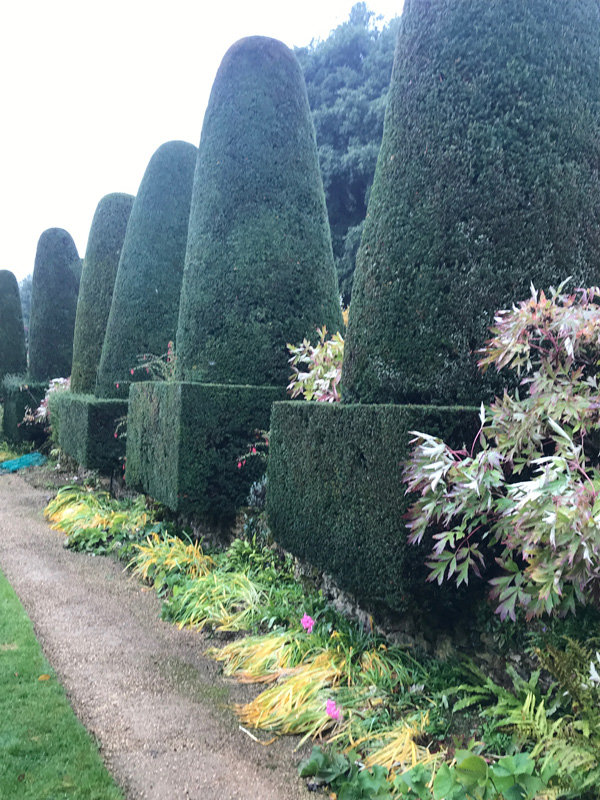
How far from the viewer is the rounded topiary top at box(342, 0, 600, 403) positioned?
3.52 metres

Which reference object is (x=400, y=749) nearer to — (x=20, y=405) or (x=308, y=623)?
(x=308, y=623)

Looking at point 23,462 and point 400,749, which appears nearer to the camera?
point 400,749

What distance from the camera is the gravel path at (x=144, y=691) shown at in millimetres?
2900

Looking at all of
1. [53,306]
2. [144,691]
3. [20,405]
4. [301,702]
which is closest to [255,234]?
[144,691]

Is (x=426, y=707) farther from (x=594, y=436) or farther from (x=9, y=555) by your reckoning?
(x=9, y=555)

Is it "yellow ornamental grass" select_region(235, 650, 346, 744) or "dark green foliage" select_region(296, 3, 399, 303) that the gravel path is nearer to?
"yellow ornamental grass" select_region(235, 650, 346, 744)

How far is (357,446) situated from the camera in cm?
387

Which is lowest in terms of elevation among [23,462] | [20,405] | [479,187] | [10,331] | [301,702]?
[23,462]

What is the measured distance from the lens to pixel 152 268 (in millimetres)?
9391

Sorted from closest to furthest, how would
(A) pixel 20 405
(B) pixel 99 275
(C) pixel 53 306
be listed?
(B) pixel 99 275, (C) pixel 53 306, (A) pixel 20 405

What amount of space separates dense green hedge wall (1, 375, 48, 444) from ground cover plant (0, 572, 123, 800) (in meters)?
12.2

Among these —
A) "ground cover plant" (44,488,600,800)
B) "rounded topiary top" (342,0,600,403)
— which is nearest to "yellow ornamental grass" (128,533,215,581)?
"ground cover plant" (44,488,600,800)

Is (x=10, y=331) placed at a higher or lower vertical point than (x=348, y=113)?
lower

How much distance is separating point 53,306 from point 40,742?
14.0 metres
